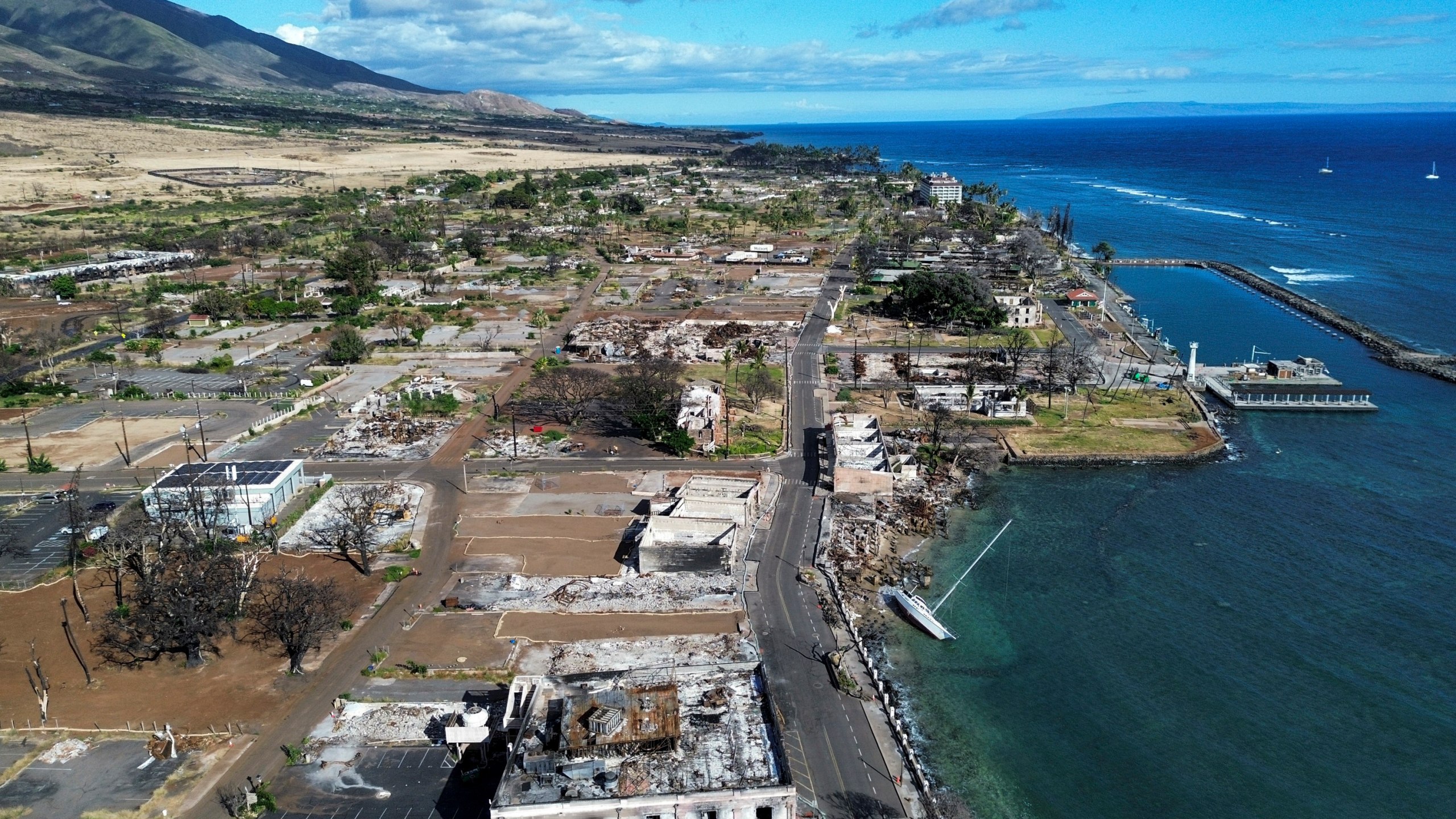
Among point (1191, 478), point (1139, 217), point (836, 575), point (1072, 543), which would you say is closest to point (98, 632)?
point (836, 575)

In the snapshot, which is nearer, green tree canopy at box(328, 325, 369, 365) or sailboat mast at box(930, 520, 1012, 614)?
sailboat mast at box(930, 520, 1012, 614)

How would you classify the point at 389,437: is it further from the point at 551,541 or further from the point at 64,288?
the point at 64,288

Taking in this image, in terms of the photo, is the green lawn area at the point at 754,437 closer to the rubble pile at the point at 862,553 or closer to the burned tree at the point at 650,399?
the burned tree at the point at 650,399

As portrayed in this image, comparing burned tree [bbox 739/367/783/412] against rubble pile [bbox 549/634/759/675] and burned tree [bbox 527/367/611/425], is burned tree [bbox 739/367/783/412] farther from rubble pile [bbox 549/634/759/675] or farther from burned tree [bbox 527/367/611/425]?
rubble pile [bbox 549/634/759/675]

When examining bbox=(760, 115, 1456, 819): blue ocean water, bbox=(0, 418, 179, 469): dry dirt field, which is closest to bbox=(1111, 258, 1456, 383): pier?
bbox=(760, 115, 1456, 819): blue ocean water

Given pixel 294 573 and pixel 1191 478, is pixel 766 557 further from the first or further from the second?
pixel 1191 478

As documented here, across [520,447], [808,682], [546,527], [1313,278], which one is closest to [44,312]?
[520,447]

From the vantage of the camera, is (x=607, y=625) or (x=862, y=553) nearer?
(x=607, y=625)
